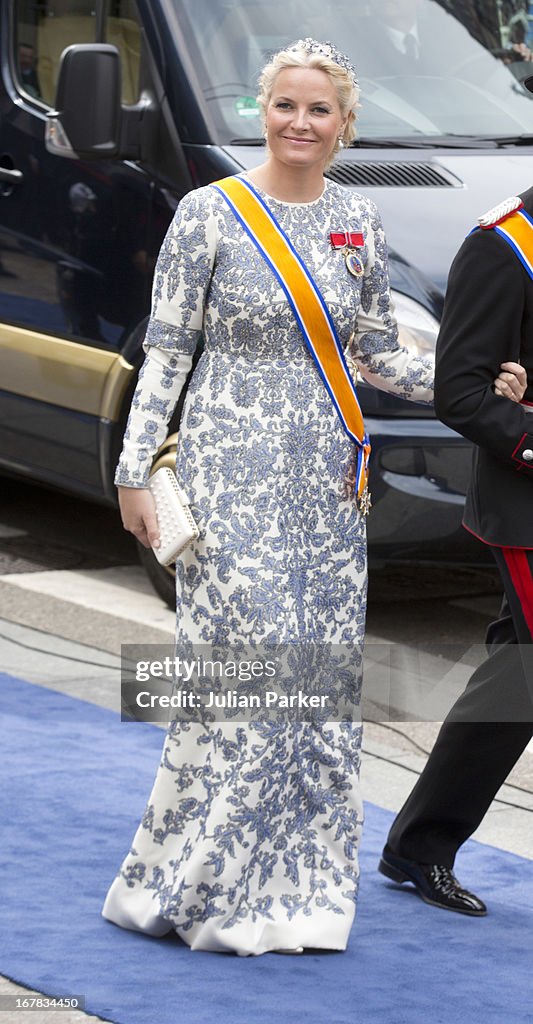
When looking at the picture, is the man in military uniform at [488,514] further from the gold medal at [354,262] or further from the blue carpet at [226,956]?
the gold medal at [354,262]

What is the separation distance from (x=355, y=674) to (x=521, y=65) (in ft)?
11.4

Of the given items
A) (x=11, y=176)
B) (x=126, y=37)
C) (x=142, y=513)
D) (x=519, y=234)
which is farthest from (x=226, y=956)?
(x=11, y=176)

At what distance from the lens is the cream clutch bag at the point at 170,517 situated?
157 inches

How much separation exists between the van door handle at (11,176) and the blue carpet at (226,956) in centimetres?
272

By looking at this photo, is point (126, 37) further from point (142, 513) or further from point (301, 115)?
point (142, 513)

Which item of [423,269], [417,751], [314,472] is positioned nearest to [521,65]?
[423,269]

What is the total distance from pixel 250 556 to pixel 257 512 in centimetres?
9

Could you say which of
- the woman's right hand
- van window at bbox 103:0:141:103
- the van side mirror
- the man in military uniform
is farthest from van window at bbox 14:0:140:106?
the man in military uniform

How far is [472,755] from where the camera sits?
425cm

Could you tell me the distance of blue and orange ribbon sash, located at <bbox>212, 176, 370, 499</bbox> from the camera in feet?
13.0

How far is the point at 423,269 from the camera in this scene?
6.07 metres

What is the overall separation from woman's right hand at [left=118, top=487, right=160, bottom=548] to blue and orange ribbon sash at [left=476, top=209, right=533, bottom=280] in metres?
0.92

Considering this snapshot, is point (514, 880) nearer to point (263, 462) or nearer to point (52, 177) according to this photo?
point (263, 462)

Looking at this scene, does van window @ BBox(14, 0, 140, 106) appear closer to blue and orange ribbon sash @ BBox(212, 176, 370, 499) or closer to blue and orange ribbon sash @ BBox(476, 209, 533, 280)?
blue and orange ribbon sash @ BBox(212, 176, 370, 499)
